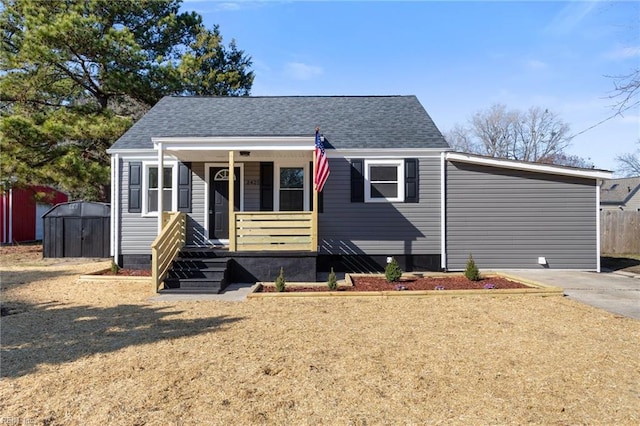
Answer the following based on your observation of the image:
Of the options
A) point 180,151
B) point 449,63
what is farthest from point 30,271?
point 449,63

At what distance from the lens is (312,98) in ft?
40.6

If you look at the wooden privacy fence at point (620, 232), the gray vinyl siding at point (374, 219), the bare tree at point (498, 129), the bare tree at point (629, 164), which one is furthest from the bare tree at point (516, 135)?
the gray vinyl siding at point (374, 219)

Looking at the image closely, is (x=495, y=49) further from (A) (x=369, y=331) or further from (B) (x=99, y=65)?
(B) (x=99, y=65)

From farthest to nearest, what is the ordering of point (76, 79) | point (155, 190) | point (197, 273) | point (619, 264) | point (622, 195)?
1. point (622, 195)
2. point (76, 79)
3. point (619, 264)
4. point (155, 190)
5. point (197, 273)

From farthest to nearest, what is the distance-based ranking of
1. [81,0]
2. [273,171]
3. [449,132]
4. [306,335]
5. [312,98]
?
[449,132] < [81,0] < [312,98] < [273,171] < [306,335]

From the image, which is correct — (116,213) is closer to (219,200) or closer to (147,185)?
(147,185)

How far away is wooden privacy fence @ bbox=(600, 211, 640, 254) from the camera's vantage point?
602 inches

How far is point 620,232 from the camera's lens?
611 inches

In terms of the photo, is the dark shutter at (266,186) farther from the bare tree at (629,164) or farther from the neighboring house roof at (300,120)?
the bare tree at (629,164)

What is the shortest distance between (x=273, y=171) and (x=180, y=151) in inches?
96.2

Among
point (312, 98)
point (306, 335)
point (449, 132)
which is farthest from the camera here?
point (449, 132)

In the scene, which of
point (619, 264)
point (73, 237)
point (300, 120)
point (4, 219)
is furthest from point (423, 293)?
point (4, 219)

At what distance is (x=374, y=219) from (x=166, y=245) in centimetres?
505

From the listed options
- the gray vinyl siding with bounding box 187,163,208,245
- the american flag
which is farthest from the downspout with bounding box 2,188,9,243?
the american flag
